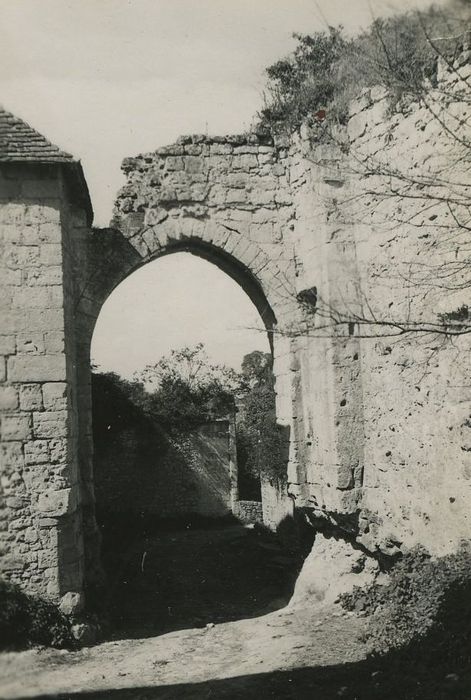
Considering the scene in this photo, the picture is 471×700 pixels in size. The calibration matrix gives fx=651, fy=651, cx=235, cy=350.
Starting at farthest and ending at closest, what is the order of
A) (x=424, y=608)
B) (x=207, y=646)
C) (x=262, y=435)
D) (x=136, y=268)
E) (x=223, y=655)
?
(x=262, y=435) → (x=136, y=268) → (x=207, y=646) → (x=223, y=655) → (x=424, y=608)

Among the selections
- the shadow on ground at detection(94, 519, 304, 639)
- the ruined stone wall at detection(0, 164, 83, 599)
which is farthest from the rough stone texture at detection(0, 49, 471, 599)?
the shadow on ground at detection(94, 519, 304, 639)

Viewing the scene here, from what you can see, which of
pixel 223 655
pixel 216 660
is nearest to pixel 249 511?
pixel 223 655

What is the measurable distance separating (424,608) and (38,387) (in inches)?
160

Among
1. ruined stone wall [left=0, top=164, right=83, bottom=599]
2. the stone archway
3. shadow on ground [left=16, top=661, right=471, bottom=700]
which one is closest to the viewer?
shadow on ground [left=16, top=661, right=471, bottom=700]

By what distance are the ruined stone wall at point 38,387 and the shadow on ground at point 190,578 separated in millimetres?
1274

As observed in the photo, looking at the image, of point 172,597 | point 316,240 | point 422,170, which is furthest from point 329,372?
point 172,597

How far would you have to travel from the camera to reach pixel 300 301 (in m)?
7.31

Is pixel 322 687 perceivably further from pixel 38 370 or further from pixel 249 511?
pixel 249 511

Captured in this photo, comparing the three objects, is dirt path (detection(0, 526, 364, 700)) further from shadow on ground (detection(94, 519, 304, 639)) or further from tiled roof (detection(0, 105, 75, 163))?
tiled roof (detection(0, 105, 75, 163))

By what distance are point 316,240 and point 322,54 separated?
15.5 feet

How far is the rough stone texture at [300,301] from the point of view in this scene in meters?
5.97

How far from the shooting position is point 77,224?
25.7 feet

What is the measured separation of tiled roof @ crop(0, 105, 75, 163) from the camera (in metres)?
6.50

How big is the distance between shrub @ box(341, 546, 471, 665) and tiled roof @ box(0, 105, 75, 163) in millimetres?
5207
